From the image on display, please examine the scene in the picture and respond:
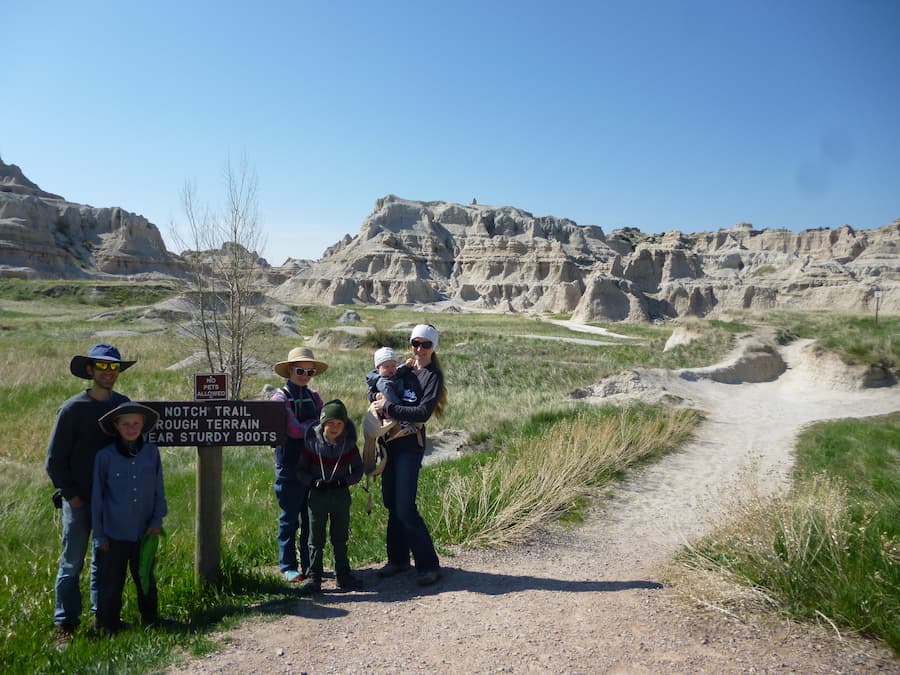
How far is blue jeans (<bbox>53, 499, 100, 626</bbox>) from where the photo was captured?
12.0ft

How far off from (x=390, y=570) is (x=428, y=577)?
418mm

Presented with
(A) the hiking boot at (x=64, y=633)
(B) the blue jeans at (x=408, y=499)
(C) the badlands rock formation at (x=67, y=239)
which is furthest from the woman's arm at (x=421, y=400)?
(C) the badlands rock formation at (x=67, y=239)

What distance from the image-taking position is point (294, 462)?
4637mm

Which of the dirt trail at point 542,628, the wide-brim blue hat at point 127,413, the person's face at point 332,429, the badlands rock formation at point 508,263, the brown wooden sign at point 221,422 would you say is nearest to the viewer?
the dirt trail at point 542,628

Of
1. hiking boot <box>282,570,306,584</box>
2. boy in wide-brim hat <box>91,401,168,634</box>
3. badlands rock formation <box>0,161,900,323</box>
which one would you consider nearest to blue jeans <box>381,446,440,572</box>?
hiking boot <box>282,570,306,584</box>

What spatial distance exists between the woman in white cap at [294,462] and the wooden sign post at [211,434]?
0.30 meters

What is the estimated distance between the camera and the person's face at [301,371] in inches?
187

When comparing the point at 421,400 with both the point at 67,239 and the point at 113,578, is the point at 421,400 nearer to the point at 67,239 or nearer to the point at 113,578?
the point at 113,578

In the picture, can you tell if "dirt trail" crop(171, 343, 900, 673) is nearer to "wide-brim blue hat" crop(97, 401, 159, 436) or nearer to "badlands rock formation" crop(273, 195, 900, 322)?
"wide-brim blue hat" crop(97, 401, 159, 436)

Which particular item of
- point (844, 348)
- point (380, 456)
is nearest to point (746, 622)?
point (380, 456)

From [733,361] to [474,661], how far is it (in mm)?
18471

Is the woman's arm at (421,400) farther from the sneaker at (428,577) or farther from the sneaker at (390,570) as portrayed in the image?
the sneaker at (390,570)

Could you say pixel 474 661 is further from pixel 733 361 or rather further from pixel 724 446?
pixel 733 361

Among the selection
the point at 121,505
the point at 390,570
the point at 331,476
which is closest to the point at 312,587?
the point at 390,570
